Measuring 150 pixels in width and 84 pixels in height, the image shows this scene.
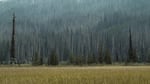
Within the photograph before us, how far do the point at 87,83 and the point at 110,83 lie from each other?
0.81 metres

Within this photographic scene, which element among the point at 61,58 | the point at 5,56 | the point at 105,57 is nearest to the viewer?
the point at 105,57

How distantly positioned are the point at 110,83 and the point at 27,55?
176 m

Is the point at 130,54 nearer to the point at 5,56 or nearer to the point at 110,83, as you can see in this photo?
the point at 5,56

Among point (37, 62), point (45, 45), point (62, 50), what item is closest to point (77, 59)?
point (37, 62)

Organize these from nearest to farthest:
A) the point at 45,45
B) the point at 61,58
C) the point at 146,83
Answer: the point at 146,83
the point at 61,58
the point at 45,45

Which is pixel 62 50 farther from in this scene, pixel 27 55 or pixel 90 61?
pixel 90 61

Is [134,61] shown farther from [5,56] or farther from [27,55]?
[27,55]

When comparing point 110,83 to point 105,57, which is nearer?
point 110,83

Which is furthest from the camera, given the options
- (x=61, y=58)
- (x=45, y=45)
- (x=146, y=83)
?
(x=45, y=45)

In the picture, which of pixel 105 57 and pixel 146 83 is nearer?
pixel 146 83

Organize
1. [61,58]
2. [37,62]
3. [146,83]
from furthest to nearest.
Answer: [61,58] → [37,62] → [146,83]

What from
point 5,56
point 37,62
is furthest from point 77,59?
point 5,56

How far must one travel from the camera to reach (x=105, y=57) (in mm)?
107812

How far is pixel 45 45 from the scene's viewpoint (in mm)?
199375
